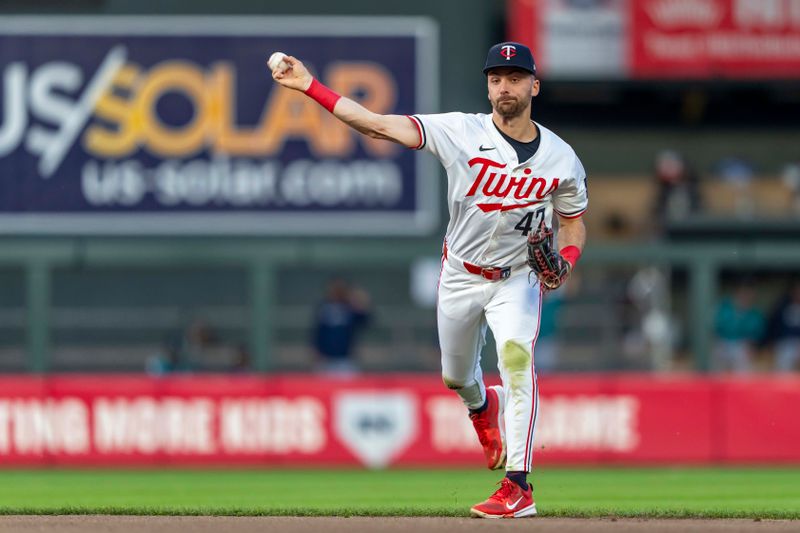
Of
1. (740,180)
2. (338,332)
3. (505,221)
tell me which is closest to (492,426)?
(505,221)

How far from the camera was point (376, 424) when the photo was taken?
49.5 ft

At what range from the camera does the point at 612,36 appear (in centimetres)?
1955

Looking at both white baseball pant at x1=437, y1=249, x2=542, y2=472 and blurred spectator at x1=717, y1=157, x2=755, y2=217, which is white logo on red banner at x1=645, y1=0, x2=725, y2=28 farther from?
white baseball pant at x1=437, y1=249, x2=542, y2=472

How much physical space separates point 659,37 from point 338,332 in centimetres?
604

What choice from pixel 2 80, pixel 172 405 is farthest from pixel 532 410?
pixel 2 80

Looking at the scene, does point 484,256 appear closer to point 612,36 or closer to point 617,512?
point 617,512

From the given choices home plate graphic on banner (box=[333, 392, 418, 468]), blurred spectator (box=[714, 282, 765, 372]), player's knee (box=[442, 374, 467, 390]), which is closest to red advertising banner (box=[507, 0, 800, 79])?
blurred spectator (box=[714, 282, 765, 372])

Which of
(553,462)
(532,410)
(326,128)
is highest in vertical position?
(326,128)

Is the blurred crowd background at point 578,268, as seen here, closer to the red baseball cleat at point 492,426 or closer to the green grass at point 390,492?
the green grass at point 390,492

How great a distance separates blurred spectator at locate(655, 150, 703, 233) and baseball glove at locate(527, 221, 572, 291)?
12.2 m

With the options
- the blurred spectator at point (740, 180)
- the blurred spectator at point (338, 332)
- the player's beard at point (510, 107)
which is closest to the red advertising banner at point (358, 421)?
the blurred spectator at point (338, 332)

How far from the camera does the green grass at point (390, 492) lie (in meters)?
8.55

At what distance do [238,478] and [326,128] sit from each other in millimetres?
7528

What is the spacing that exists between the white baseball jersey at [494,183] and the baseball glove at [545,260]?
0.45ft
